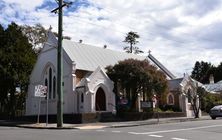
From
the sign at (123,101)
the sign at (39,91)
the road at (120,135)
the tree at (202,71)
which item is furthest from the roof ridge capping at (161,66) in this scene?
the tree at (202,71)

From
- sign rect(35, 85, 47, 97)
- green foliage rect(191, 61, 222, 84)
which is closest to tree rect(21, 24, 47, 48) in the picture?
sign rect(35, 85, 47, 97)

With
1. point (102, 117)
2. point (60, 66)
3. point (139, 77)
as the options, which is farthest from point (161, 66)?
point (60, 66)

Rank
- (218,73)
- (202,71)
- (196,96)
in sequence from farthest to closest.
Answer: (202,71) → (218,73) → (196,96)

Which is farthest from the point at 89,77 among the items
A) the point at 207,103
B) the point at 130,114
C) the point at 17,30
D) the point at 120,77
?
the point at 207,103

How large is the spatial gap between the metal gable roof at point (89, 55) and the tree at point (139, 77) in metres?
3.66

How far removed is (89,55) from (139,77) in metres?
8.77

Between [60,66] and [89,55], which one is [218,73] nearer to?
[89,55]

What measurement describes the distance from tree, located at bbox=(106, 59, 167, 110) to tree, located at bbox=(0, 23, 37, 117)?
40.2 feet

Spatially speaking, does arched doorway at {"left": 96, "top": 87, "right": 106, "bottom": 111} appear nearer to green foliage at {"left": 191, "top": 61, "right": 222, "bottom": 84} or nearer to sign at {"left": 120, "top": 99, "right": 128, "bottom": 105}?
sign at {"left": 120, "top": 99, "right": 128, "bottom": 105}

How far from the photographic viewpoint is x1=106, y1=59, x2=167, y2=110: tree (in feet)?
123

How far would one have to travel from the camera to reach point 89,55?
1726 inches

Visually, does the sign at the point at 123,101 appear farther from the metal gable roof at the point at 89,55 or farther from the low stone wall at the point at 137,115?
the metal gable roof at the point at 89,55

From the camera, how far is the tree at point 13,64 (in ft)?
144

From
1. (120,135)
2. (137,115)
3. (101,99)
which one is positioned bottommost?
(120,135)
